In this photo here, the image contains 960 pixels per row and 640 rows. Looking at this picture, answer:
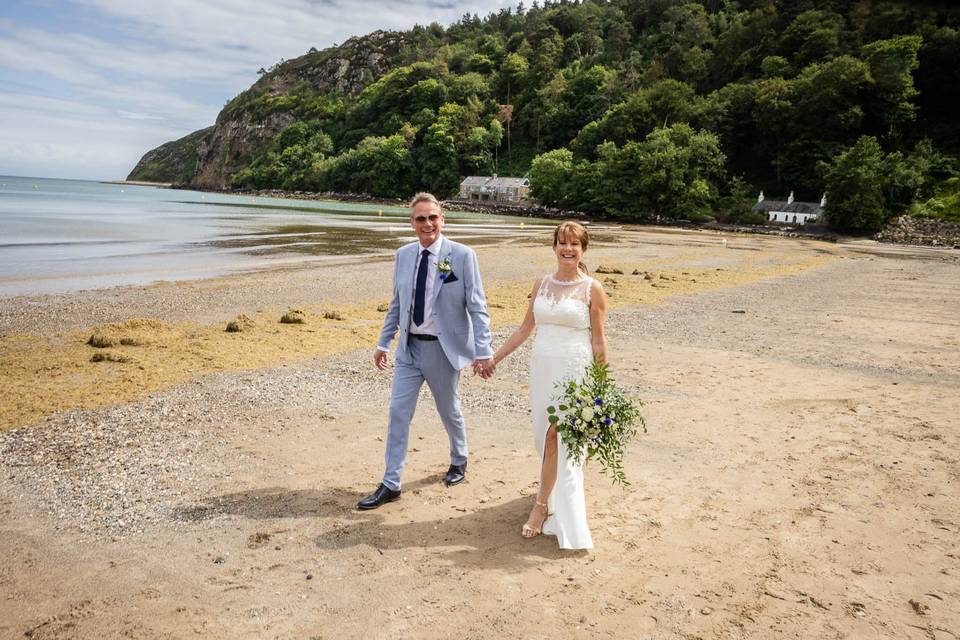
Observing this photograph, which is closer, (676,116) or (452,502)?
(452,502)

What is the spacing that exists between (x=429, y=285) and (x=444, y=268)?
0.70 ft

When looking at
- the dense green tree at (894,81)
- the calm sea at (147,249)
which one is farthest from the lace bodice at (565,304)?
the dense green tree at (894,81)

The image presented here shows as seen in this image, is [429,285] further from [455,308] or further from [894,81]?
[894,81]

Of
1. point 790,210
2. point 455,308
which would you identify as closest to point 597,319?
point 455,308

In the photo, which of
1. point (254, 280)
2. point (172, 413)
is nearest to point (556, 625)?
point (172, 413)

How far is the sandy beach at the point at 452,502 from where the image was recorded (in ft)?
11.5

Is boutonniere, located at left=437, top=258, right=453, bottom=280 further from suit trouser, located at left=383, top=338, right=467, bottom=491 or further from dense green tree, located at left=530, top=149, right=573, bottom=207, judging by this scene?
dense green tree, located at left=530, top=149, right=573, bottom=207

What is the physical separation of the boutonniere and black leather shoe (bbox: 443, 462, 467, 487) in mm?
1769

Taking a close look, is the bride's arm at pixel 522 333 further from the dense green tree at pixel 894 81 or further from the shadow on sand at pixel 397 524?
the dense green tree at pixel 894 81

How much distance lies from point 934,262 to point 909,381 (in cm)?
3119

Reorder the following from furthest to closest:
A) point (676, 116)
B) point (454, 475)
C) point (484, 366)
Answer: point (676, 116) < point (454, 475) < point (484, 366)

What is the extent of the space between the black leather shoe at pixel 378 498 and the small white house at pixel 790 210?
2721 inches

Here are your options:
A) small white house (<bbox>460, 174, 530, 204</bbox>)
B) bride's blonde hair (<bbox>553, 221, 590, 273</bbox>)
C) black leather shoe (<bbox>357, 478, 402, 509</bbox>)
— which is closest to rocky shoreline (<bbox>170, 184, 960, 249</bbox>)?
small white house (<bbox>460, 174, 530, 204</bbox>)

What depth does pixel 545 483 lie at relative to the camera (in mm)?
4293
